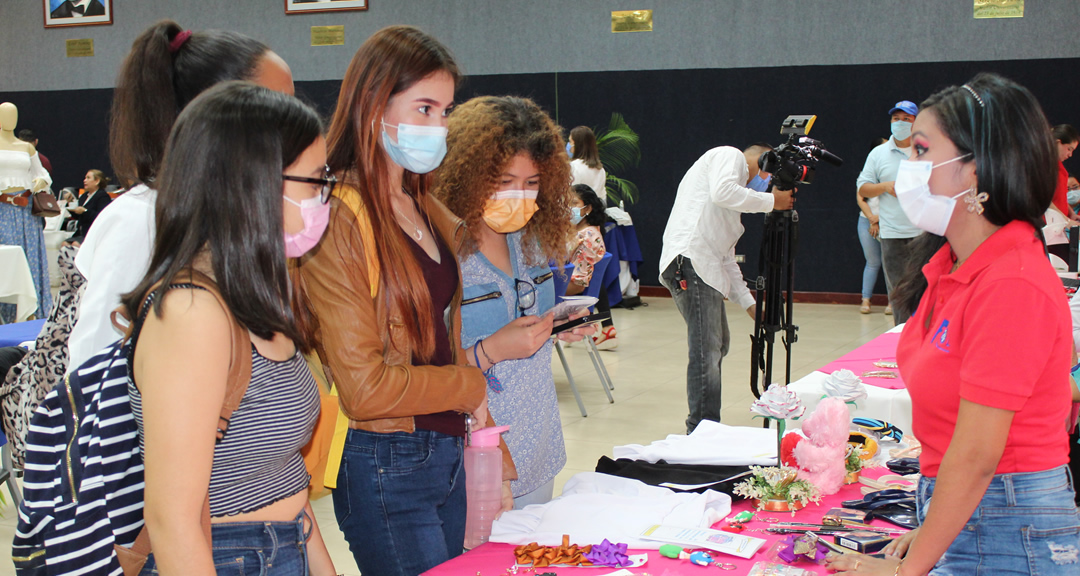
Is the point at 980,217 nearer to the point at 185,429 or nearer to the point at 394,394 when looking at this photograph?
the point at 394,394

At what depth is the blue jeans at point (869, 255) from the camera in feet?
27.5

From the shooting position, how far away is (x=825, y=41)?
8.81 m

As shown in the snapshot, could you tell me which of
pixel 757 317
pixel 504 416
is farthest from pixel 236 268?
pixel 757 317

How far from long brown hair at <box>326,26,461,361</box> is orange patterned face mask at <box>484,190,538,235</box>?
44 cm

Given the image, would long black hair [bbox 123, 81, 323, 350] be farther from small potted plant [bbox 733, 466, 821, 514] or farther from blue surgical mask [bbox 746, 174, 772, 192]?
blue surgical mask [bbox 746, 174, 772, 192]

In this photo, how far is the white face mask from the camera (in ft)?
4.67

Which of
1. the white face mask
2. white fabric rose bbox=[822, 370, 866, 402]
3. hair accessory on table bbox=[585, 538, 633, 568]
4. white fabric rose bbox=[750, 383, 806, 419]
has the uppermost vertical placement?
the white face mask

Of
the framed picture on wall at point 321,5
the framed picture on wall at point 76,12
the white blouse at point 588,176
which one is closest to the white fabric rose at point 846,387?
the white blouse at point 588,176

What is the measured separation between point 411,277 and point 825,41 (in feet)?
27.1

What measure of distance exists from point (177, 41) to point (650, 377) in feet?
15.4

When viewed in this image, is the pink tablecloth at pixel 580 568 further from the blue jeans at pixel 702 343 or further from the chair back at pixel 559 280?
the blue jeans at pixel 702 343

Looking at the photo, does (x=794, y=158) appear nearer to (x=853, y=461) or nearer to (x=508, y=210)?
(x=853, y=461)

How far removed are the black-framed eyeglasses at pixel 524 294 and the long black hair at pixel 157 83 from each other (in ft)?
2.49

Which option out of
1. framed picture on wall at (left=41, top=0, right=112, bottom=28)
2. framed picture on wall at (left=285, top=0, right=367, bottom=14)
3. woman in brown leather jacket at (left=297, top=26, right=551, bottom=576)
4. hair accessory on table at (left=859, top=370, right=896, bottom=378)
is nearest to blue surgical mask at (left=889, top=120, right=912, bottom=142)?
hair accessory on table at (left=859, top=370, right=896, bottom=378)
